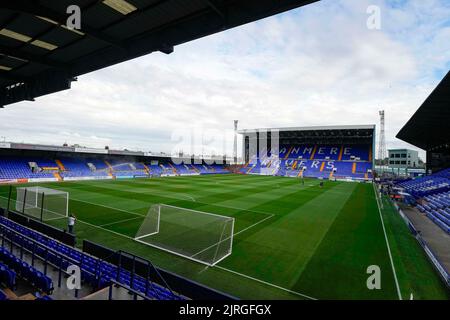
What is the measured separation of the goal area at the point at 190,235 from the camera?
10.7 metres

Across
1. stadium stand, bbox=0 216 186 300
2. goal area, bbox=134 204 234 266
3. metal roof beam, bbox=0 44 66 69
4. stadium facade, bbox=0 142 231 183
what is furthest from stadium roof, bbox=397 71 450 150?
stadium facade, bbox=0 142 231 183

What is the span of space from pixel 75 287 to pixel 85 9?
778 cm

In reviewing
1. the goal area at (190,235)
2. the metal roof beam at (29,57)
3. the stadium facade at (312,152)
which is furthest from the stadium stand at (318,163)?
the metal roof beam at (29,57)

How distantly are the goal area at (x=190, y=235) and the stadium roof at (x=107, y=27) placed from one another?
7.55 meters

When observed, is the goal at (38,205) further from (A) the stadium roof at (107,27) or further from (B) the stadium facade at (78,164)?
(B) the stadium facade at (78,164)

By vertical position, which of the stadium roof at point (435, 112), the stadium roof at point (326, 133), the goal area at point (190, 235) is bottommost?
the goal area at point (190, 235)

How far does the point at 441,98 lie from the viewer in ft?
61.5

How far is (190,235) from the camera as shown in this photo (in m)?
12.9

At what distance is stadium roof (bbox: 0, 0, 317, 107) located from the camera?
583 centimetres

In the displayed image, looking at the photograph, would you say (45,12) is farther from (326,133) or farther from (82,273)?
(326,133)

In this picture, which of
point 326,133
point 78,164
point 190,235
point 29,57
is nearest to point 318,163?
point 326,133
